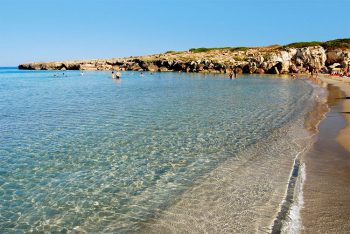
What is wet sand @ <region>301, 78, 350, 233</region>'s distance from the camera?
8148 millimetres

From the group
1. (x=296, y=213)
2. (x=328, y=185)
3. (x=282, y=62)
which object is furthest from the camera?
(x=282, y=62)

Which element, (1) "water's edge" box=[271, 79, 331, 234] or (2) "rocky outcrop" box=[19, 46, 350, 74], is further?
(2) "rocky outcrop" box=[19, 46, 350, 74]

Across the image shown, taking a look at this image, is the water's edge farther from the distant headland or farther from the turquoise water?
the distant headland

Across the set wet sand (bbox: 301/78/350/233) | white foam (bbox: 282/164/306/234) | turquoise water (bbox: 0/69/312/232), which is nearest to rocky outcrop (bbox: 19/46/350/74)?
turquoise water (bbox: 0/69/312/232)

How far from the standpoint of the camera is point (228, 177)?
11945 millimetres

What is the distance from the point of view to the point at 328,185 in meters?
10.7

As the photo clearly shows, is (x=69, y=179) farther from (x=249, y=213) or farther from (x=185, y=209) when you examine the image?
(x=249, y=213)

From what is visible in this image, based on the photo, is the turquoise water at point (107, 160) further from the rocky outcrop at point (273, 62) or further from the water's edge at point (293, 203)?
the rocky outcrop at point (273, 62)

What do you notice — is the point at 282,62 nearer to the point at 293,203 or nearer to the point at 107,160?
the point at 107,160

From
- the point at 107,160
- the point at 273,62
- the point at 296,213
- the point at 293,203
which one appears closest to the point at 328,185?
the point at 293,203

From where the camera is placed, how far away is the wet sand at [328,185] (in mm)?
8148

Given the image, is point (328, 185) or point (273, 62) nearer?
point (328, 185)

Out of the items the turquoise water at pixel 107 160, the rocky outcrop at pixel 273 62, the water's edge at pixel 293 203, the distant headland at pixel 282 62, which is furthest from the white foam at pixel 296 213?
the rocky outcrop at pixel 273 62

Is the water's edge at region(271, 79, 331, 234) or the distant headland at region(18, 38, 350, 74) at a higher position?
the distant headland at region(18, 38, 350, 74)
